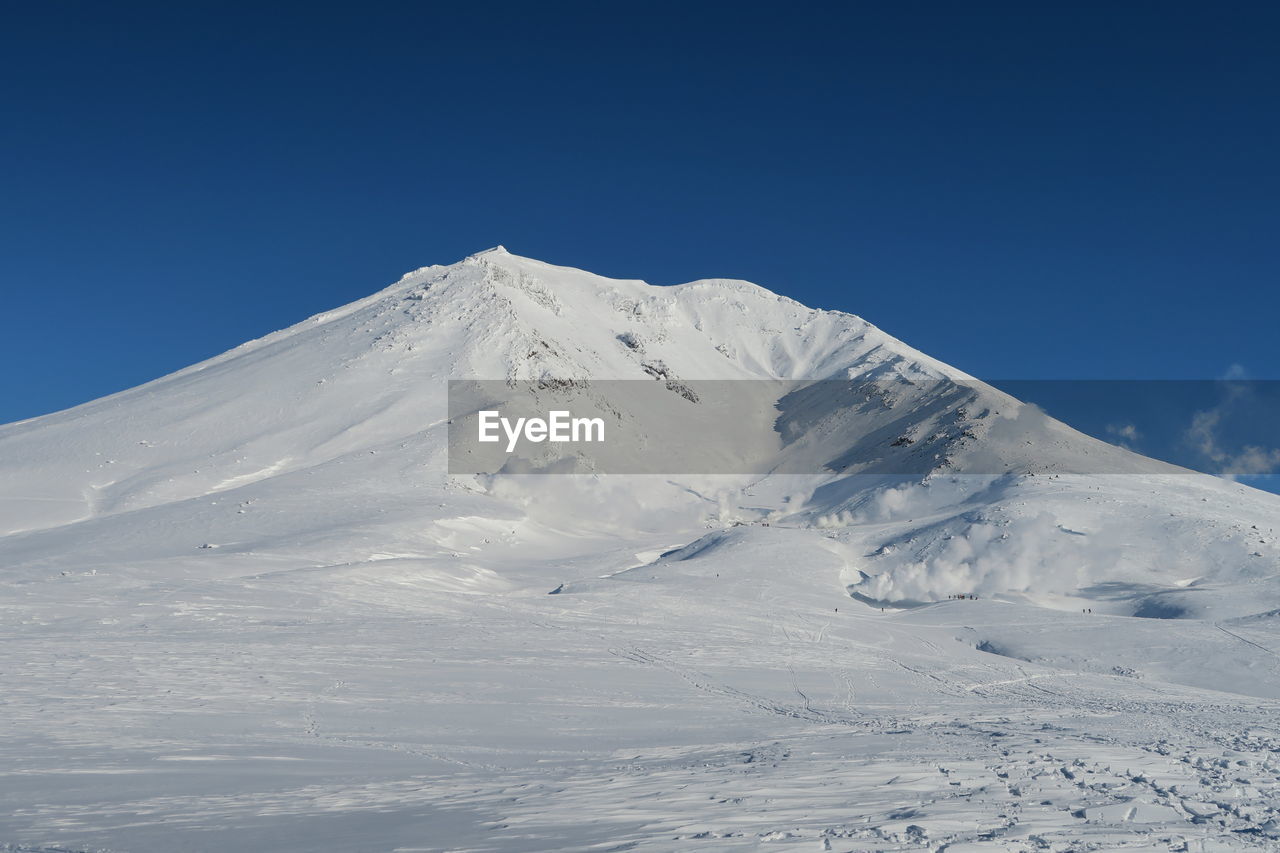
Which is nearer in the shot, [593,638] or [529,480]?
[593,638]

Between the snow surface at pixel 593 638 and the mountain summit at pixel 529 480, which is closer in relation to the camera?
the snow surface at pixel 593 638

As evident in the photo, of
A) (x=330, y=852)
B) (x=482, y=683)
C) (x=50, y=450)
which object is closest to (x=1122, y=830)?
(x=330, y=852)

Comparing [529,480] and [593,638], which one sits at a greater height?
[529,480]

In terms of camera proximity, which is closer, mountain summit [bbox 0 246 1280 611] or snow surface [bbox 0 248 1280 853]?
snow surface [bbox 0 248 1280 853]

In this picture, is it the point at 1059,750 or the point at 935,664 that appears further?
the point at 935,664

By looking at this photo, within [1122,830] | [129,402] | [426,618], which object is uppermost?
[129,402]

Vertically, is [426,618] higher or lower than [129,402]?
lower

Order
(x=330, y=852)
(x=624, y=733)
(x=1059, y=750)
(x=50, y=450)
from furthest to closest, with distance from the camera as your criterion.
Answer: (x=50, y=450) < (x=624, y=733) < (x=1059, y=750) < (x=330, y=852)

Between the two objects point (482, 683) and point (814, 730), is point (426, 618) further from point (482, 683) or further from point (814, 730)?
point (814, 730)
